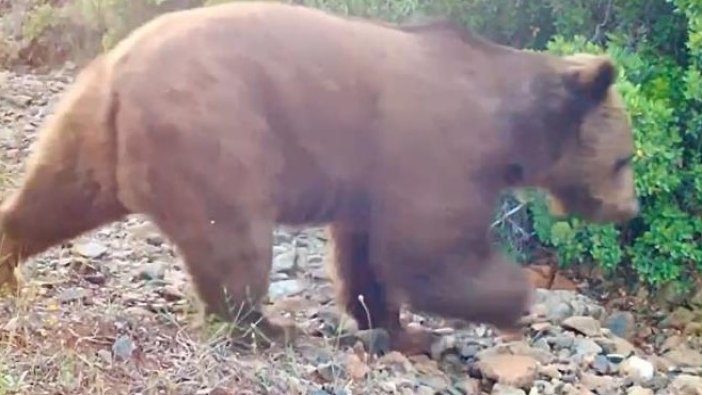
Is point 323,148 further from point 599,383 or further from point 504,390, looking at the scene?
point 599,383

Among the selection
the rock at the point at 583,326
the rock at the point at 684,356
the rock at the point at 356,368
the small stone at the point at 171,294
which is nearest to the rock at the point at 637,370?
the rock at the point at 583,326

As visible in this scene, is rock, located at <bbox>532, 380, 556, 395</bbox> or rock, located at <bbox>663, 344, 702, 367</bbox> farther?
rock, located at <bbox>663, 344, 702, 367</bbox>

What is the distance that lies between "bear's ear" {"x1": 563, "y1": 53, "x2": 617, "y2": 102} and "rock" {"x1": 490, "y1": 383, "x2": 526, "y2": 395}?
3.75 feet

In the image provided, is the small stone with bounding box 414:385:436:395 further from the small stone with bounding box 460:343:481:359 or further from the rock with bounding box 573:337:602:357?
the rock with bounding box 573:337:602:357

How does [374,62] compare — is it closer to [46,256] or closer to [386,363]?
[386,363]

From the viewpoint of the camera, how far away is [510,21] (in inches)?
288

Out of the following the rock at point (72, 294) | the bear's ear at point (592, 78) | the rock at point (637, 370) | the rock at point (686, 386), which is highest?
the bear's ear at point (592, 78)

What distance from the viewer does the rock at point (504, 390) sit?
490cm

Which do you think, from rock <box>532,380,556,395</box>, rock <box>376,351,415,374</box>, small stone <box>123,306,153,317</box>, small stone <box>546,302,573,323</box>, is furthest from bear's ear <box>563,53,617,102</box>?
small stone <box>123,306,153,317</box>

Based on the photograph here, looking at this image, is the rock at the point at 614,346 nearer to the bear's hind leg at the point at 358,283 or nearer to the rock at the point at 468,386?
the rock at the point at 468,386

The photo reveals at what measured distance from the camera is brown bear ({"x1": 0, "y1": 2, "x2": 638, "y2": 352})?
14.4 feet

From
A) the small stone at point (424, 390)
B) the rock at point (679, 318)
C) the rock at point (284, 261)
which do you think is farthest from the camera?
the rock at point (679, 318)

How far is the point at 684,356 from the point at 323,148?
2.64 m

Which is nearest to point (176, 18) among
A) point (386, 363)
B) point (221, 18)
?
point (221, 18)
